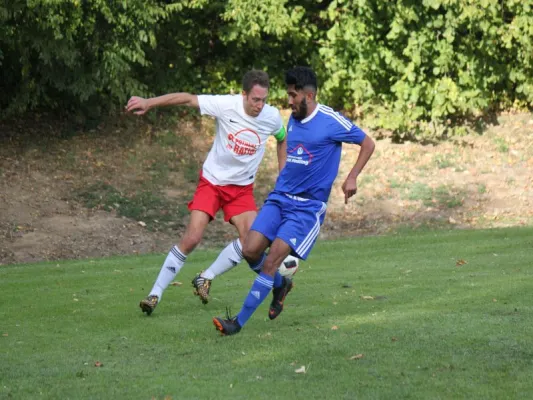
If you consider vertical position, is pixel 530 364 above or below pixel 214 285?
→ above

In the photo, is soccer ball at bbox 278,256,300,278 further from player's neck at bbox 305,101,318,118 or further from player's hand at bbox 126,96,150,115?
player's hand at bbox 126,96,150,115

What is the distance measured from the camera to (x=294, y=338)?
26.1ft

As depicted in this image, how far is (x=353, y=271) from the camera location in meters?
12.8

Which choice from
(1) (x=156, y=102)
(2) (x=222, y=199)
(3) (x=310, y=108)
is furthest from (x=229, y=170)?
(3) (x=310, y=108)

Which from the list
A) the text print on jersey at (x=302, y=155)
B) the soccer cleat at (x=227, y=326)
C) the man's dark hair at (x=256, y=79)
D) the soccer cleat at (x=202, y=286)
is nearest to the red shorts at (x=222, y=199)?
the soccer cleat at (x=202, y=286)

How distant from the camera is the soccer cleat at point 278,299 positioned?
8.57 m

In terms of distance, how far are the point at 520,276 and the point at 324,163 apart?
3.66 m

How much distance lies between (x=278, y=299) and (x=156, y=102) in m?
1.90

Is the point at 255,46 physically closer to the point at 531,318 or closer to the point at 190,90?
the point at 190,90

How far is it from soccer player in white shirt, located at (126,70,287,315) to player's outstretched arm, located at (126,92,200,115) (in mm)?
12

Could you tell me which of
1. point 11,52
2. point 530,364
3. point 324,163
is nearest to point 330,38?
point 11,52

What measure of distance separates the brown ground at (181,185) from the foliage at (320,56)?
0.79m

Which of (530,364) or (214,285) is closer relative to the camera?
(530,364)

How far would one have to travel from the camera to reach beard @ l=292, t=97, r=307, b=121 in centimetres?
855
